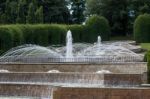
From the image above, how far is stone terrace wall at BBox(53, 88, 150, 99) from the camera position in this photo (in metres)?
10.9

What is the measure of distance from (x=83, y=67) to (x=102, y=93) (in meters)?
9.80

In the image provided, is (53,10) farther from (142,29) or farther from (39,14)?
(142,29)

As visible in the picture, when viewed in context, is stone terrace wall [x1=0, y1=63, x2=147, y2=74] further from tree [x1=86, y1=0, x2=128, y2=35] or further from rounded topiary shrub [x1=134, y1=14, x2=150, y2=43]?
tree [x1=86, y1=0, x2=128, y2=35]

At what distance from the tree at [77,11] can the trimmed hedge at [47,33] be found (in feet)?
58.1

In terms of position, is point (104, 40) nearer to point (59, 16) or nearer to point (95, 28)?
point (95, 28)

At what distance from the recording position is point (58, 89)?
37.1 feet

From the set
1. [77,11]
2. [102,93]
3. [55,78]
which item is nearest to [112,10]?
[77,11]

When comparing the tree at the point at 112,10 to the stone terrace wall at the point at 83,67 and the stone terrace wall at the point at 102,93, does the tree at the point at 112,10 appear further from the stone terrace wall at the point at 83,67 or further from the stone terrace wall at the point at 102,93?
the stone terrace wall at the point at 102,93

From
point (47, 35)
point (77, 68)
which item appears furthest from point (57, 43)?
point (77, 68)

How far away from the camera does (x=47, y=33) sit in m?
37.7

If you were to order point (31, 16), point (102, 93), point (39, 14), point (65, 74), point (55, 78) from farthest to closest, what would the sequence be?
point (31, 16) → point (39, 14) → point (55, 78) → point (65, 74) → point (102, 93)

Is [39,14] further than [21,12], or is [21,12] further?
[21,12]

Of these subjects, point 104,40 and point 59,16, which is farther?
point 59,16

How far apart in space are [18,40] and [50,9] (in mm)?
24337
